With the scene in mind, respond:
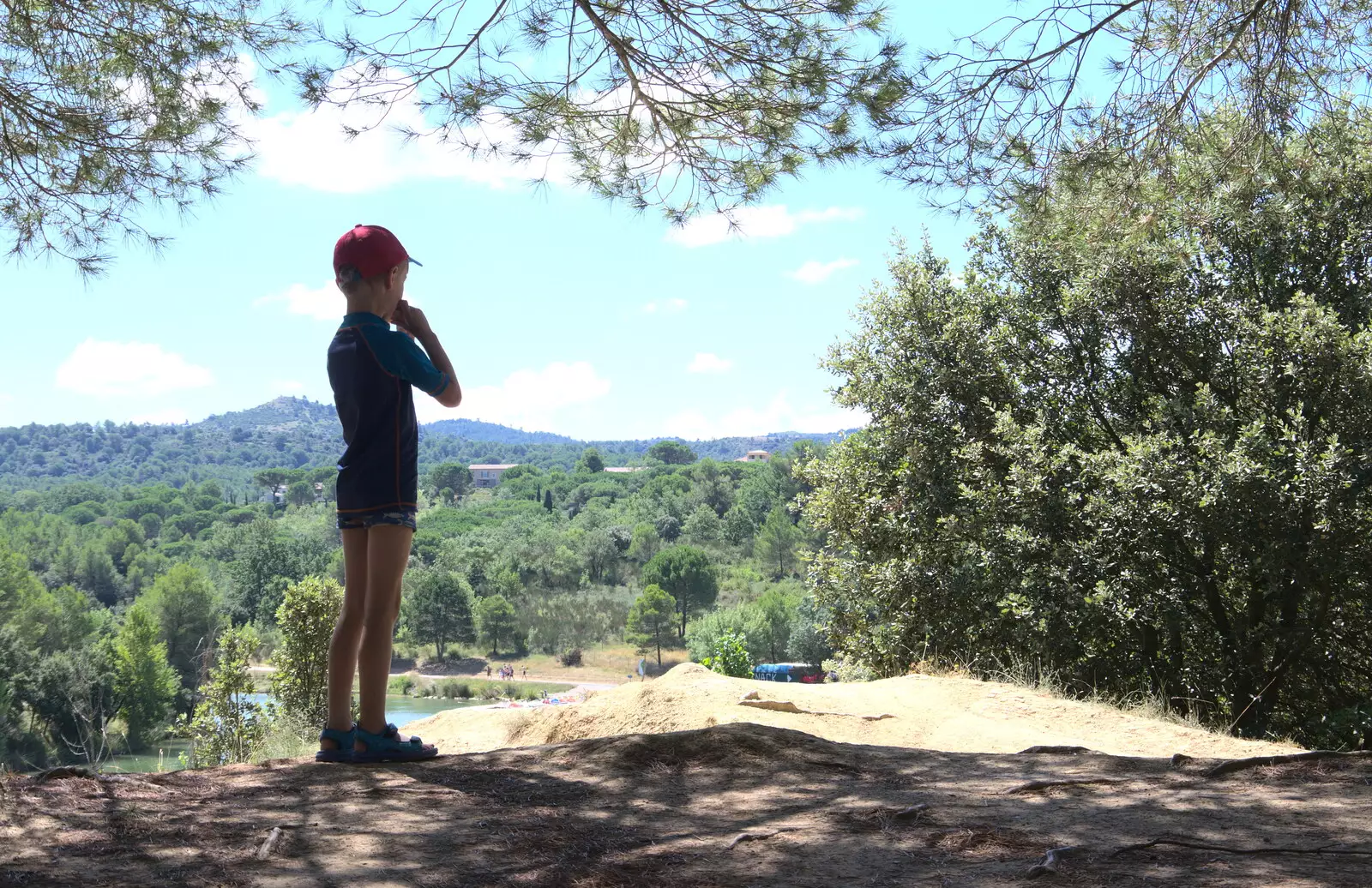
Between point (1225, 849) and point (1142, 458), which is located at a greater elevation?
point (1142, 458)

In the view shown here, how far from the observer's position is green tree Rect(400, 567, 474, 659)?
89188 millimetres

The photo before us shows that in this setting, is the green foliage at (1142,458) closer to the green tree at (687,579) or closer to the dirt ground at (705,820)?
the dirt ground at (705,820)

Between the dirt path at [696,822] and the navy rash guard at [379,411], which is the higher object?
the navy rash guard at [379,411]

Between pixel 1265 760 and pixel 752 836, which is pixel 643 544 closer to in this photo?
pixel 1265 760

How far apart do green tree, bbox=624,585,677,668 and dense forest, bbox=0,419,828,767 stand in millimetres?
160

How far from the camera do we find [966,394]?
1155 cm

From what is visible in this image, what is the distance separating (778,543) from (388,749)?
9604cm

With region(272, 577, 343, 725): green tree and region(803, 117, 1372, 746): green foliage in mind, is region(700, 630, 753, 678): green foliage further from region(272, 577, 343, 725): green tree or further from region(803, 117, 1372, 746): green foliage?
region(272, 577, 343, 725): green tree

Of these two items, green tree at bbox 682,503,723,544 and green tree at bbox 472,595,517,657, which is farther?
green tree at bbox 682,503,723,544

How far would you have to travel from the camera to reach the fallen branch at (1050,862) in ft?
7.23

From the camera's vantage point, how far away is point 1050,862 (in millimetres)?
2246

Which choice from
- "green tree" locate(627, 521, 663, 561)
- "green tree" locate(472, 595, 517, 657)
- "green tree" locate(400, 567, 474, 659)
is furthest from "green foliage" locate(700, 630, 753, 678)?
"green tree" locate(627, 521, 663, 561)

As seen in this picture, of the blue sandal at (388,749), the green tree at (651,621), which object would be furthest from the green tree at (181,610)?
the blue sandal at (388,749)

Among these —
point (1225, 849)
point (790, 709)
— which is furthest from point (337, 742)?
point (790, 709)
